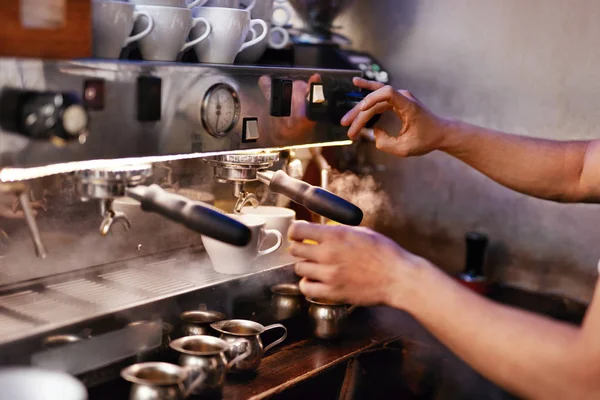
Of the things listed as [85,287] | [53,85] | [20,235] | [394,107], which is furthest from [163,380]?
[394,107]

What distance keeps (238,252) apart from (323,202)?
1.33 ft

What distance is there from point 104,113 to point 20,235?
403mm

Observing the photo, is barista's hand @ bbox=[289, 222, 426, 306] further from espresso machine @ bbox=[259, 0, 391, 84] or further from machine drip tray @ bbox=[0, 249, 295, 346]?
espresso machine @ bbox=[259, 0, 391, 84]

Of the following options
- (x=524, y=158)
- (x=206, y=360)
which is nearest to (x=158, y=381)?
(x=206, y=360)

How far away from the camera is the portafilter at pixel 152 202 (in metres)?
1.12

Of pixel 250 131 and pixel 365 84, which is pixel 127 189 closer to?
pixel 250 131

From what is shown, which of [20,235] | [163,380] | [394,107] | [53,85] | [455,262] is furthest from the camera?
[455,262]

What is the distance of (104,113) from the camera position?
1181mm

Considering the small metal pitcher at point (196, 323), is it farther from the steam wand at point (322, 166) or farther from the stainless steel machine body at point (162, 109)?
the steam wand at point (322, 166)

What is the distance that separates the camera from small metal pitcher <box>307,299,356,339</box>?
1741 mm

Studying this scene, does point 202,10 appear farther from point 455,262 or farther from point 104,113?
point 455,262

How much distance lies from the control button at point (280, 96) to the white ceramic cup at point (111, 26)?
1.21ft

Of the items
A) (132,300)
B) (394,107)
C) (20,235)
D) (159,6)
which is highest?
(159,6)

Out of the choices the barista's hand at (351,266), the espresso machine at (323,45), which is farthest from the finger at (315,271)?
the espresso machine at (323,45)
